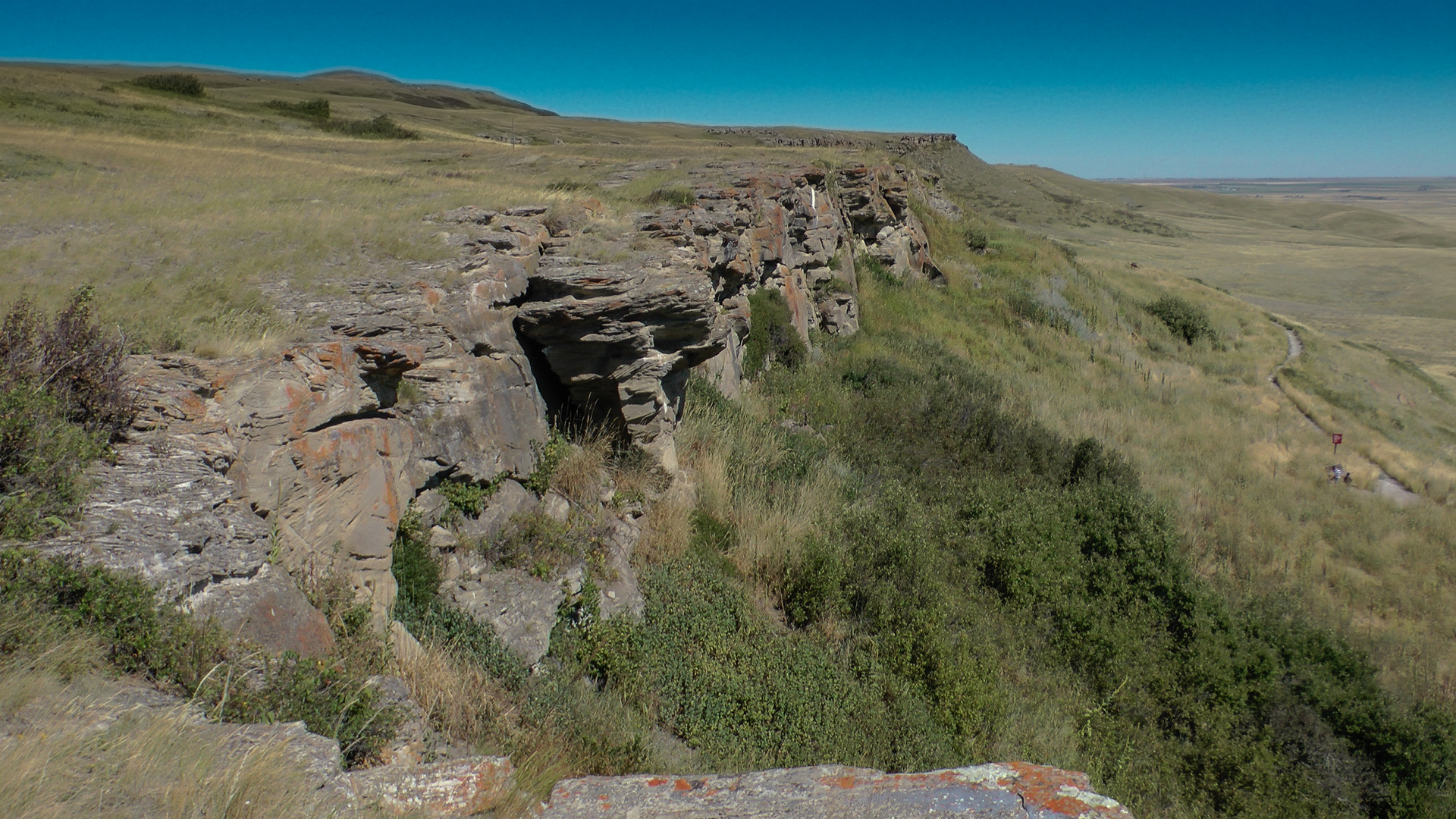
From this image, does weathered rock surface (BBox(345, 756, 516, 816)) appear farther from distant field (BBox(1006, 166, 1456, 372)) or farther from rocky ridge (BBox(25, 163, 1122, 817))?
distant field (BBox(1006, 166, 1456, 372))

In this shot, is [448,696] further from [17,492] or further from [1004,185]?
[1004,185]

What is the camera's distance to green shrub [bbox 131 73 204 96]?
31828 mm

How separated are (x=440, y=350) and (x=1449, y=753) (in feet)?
29.0

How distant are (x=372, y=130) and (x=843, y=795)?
1248 inches

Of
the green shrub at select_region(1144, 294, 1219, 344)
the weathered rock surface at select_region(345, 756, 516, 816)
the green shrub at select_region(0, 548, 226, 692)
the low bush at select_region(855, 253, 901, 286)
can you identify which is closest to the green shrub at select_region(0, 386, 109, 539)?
the green shrub at select_region(0, 548, 226, 692)

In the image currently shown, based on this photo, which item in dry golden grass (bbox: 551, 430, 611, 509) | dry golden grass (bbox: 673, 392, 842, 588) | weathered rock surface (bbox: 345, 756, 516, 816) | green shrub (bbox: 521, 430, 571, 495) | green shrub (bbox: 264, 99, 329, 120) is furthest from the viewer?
green shrub (bbox: 264, 99, 329, 120)

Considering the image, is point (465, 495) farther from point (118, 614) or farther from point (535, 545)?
point (118, 614)

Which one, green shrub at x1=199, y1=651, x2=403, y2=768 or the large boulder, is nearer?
green shrub at x1=199, y1=651, x2=403, y2=768

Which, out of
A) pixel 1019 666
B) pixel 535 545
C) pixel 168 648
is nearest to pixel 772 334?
pixel 1019 666

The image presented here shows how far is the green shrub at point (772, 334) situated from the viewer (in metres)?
12.4

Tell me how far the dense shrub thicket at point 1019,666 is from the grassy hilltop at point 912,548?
29mm

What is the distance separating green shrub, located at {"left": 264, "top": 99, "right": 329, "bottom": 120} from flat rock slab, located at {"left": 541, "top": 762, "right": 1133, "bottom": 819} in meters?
35.2

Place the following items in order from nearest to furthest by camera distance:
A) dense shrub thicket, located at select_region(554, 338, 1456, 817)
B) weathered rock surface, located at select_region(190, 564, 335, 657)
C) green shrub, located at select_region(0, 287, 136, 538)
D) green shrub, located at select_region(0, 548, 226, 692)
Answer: green shrub, located at select_region(0, 548, 226, 692), green shrub, located at select_region(0, 287, 136, 538), weathered rock surface, located at select_region(190, 564, 335, 657), dense shrub thicket, located at select_region(554, 338, 1456, 817)

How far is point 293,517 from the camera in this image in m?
4.18
